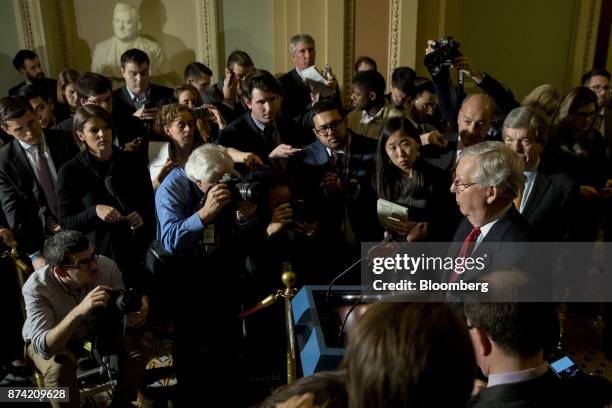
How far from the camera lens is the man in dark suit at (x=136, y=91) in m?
4.02

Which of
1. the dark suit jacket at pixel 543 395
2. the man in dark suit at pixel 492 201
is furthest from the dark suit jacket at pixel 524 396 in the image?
the man in dark suit at pixel 492 201

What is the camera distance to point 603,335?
325cm

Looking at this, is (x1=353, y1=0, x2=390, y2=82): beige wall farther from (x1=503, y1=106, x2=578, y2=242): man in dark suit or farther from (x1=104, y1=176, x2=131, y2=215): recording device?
(x1=104, y1=176, x2=131, y2=215): recording device

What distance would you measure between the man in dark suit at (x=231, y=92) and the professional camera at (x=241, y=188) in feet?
5.29

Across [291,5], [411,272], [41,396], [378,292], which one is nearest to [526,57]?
[291,5]

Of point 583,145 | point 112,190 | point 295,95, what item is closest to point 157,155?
point 112,190

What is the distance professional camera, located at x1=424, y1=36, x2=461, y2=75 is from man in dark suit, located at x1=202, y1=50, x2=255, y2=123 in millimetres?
1561

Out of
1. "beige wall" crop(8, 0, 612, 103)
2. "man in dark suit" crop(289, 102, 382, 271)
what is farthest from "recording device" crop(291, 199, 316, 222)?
"beige wall" crop(8, 0, 612, 103)

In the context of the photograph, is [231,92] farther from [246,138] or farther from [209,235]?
[209,235]

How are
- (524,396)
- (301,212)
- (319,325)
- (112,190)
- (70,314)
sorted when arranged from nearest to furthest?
(524,396)
(319,325)
(70,314)
(301,212)
(112,190)

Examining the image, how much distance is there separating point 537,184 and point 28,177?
9.53 feet

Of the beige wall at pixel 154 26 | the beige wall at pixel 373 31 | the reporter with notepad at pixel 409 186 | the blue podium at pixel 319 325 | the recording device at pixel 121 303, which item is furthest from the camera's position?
the beige wall at pixel 154 26

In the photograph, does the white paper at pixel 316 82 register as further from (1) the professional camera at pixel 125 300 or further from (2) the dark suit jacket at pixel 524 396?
(2) the dark suit jacket at pixel 524 396

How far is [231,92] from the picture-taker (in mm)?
4309
